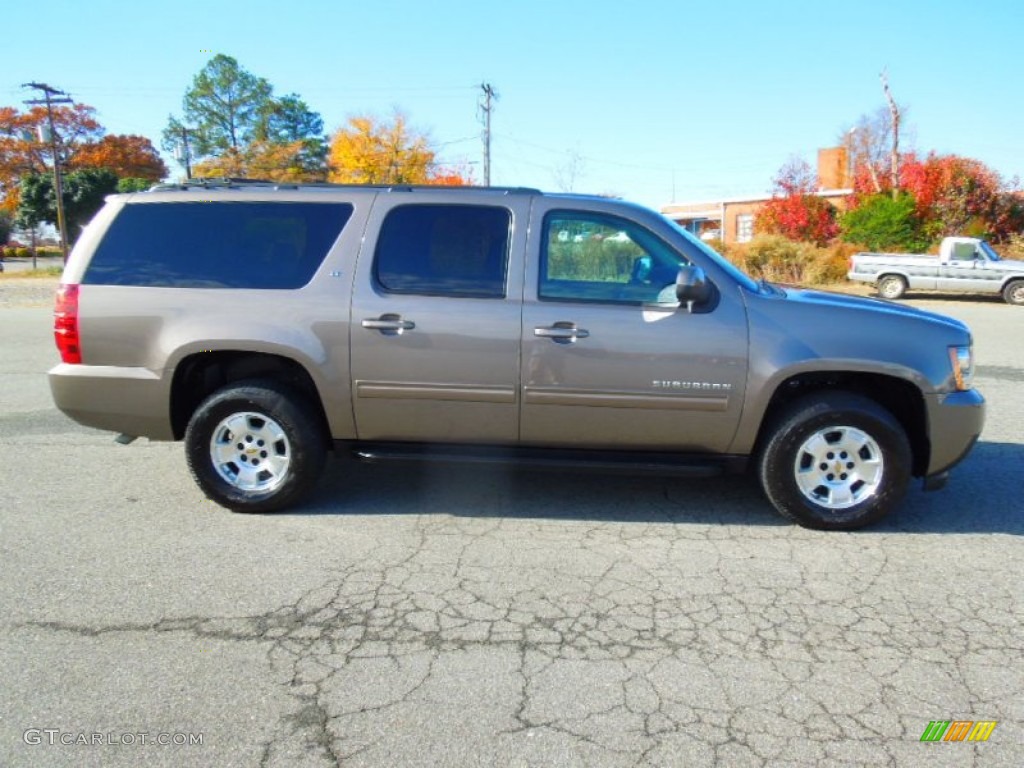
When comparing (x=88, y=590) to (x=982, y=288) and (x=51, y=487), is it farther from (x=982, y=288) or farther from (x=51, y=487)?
(x=982, y=288)

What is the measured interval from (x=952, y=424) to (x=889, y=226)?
27584 millimetres

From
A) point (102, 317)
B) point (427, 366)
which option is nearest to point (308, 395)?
point (427, 366)

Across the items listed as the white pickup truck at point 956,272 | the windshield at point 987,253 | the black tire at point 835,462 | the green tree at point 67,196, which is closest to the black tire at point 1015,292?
the white pickup truck at point 956,272

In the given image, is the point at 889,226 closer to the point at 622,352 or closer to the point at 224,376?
the point at 622,352

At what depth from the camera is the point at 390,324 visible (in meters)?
4.07

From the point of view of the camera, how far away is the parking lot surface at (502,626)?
7.88 feet

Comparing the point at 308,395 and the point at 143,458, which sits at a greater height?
the point at 308,395

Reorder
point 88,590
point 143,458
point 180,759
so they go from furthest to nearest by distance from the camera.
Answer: point 143,458, point 88,590, point 180,759

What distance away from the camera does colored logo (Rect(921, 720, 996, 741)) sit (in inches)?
95.0

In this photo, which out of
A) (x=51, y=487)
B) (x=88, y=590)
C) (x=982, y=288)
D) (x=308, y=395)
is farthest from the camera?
(x=982, y=288)

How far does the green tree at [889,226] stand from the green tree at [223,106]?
2201 inches

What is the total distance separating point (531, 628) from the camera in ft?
10.1

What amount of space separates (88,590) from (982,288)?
22.6m

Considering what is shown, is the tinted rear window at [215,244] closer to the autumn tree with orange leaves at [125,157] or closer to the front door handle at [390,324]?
the front door handle at [390,324]
